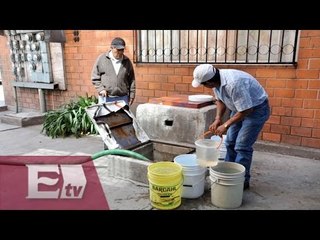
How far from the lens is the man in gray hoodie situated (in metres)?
4.95

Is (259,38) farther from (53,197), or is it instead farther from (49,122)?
(49,122)

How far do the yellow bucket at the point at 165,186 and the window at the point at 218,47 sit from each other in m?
2.77

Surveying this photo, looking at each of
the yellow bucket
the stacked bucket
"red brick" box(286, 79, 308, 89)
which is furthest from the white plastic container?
"red brick" box(286, 79, 308, 89)

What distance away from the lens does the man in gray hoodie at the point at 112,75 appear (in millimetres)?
4945

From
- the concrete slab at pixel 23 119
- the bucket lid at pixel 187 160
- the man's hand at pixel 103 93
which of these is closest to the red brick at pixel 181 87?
the man's hand at pixel 103 93

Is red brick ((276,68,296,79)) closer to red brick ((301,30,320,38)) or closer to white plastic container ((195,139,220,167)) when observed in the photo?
red brick ((301,30,320,38))

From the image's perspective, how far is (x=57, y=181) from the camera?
3.96 meters

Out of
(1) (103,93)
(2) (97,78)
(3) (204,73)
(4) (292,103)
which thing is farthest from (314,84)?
(2) (97,78)

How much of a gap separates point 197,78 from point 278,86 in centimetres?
214

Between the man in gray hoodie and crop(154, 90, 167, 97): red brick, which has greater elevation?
the man in gray hoodie

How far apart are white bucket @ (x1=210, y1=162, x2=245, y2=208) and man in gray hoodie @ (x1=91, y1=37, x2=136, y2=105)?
2444mm

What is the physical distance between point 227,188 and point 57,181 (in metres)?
2.32

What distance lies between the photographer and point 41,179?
4.01 metres
